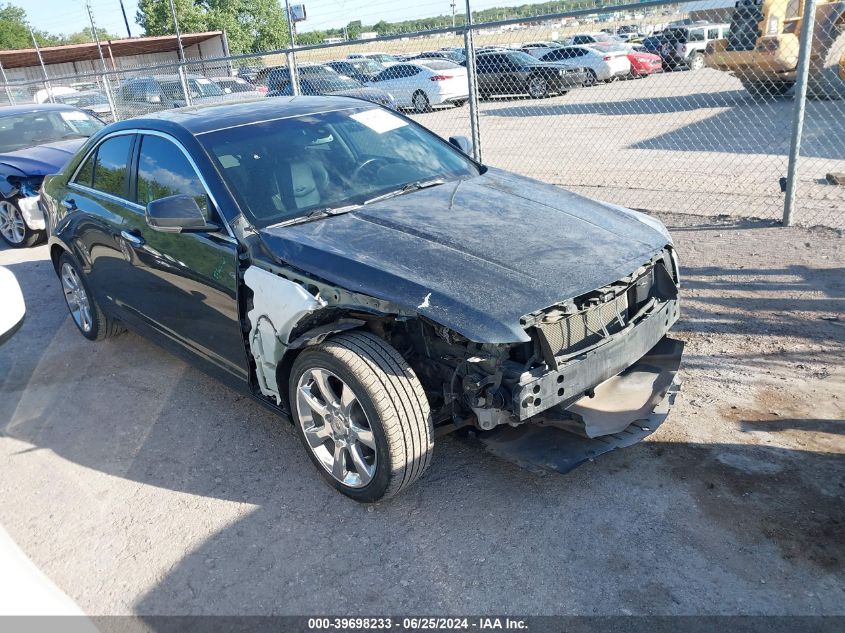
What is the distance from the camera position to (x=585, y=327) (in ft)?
10.2

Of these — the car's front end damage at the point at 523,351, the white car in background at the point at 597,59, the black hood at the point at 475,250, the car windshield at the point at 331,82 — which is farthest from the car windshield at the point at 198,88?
the car's front end damage at the point at 523,351

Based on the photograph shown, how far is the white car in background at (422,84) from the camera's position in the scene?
59.1 ft

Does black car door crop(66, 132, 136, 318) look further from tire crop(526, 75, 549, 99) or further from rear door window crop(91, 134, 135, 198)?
tire crop(526, 75, 549, 99)

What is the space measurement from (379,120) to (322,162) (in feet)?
2.40

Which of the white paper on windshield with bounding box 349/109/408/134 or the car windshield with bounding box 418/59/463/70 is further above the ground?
the white paper on windshield with bounding box 349/109/408/134

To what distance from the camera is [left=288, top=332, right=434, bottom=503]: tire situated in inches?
118

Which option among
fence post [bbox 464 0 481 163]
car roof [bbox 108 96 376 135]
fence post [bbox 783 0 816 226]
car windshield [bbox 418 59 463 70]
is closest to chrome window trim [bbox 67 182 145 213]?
car roof [bbox 108 96 376 135]

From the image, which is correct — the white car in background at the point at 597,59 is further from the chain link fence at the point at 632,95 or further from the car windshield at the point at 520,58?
the car windshield at the point at 520,58

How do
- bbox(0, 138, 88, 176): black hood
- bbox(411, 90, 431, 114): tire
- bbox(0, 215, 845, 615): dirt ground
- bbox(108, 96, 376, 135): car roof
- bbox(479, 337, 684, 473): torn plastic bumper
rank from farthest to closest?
bbox(411, 90, 431, 114): tire
bbox(0, 138, 88, 176): black hood
bbox(108, 96, 376, 135): car roof
bbox(479, 337, 684, 473): torn plastic bumper
bbox(0, 215, 845, 615): dirt ground

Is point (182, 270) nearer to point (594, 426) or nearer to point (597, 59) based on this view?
point (594, 426)

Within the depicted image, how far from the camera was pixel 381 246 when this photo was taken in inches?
129

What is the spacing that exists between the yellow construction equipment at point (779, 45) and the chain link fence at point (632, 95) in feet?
0.11

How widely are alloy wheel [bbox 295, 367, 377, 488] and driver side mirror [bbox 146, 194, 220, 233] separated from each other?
0.98m

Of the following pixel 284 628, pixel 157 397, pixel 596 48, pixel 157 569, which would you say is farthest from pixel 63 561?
pixel 596 48
